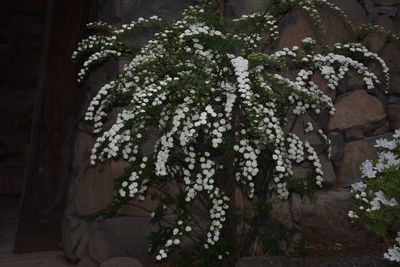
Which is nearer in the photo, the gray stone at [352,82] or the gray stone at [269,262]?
the gray stone at [269,262]

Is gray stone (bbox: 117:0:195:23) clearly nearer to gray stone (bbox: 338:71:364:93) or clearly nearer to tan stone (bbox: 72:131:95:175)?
tan stone (bbox: 72:131:95:175)

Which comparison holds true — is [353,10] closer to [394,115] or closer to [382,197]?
[394,115]

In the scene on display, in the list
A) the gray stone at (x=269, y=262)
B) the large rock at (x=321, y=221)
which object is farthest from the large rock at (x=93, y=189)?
the large rock at (x=321, y=221)

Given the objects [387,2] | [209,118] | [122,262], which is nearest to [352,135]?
[387,2]

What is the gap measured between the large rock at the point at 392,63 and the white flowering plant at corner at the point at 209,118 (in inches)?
26.7

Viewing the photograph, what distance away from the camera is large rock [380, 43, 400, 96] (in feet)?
12.6

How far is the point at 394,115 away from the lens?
150 inches

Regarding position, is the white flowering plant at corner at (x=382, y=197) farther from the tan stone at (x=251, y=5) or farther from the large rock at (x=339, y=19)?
the tan stone at (x=251, y=5)

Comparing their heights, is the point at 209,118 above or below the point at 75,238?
above

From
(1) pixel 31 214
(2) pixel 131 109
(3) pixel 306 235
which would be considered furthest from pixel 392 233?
(1) pixel 31 214

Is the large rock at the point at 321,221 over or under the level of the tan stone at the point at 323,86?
under

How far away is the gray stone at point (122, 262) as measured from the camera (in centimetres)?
322

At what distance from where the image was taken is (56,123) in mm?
3938

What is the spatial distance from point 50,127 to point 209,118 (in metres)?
1.69
